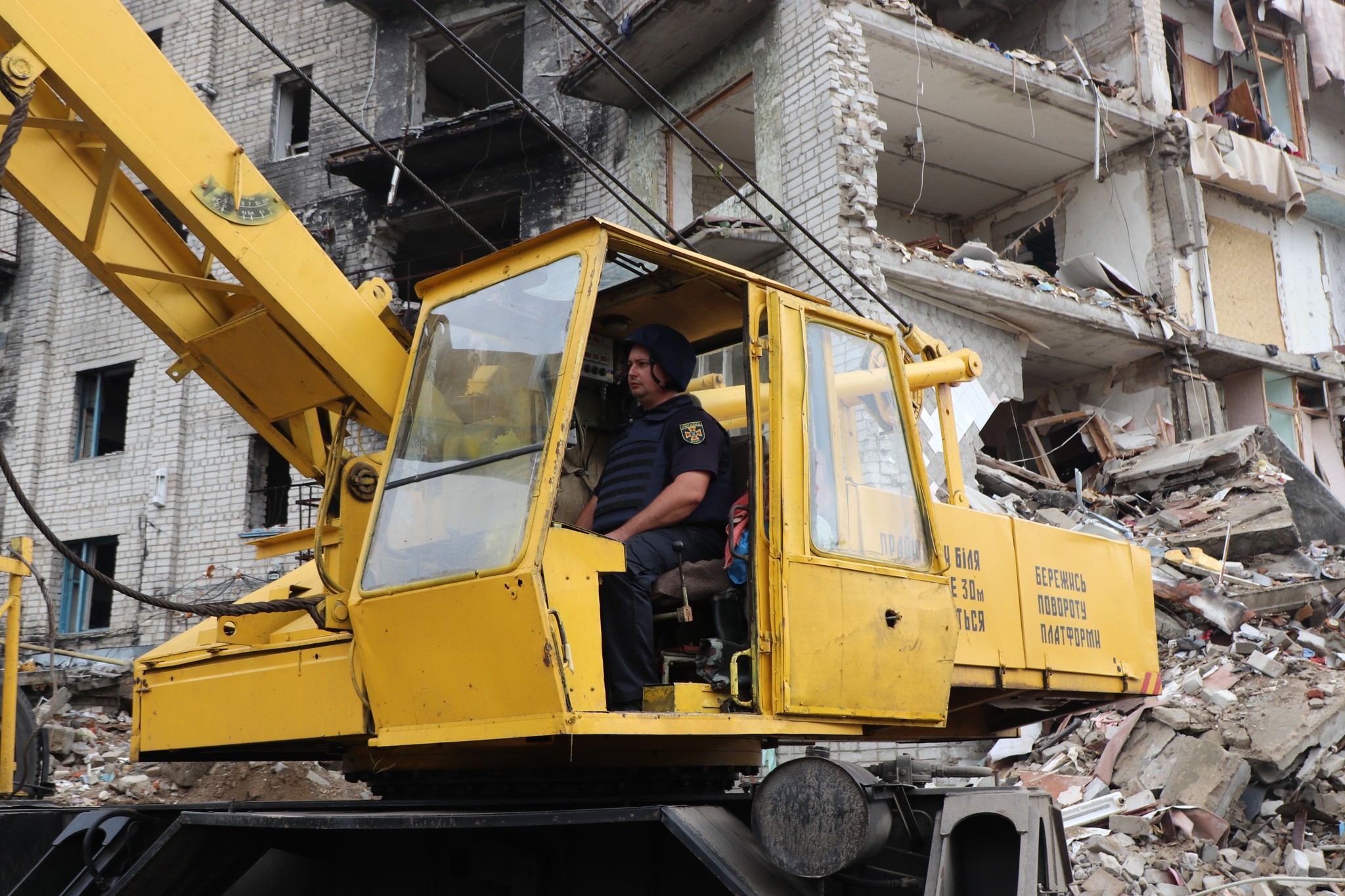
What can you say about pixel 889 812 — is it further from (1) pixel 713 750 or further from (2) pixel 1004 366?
(2) pixel 1004 366

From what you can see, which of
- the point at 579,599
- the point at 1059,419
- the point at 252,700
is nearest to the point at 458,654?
the point at 579,599

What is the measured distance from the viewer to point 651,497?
12.9 feet

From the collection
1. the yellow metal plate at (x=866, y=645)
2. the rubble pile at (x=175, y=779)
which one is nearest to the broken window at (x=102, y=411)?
the rubble pile at (x=175, y=779)

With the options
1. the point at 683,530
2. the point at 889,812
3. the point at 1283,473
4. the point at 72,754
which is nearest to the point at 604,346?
the point at 683,530

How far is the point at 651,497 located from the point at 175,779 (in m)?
7.95

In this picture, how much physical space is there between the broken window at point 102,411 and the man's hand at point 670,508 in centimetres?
1623

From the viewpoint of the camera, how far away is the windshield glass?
3.33 m

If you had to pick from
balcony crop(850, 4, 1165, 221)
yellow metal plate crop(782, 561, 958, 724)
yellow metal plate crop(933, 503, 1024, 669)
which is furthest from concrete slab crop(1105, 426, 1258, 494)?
yellow metal plate crop(782, 561, 958, 724)

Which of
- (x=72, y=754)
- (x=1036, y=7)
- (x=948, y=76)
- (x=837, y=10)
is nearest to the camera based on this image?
(x=72, y=754)

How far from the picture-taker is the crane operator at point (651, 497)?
3426 millimetres

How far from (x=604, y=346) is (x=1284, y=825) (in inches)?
216

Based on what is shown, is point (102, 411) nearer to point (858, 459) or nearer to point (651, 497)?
point (651, 497)

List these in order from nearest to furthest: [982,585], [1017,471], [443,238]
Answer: [982,585] → [1017,471] → [443,238]

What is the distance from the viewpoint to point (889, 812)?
330 cm
